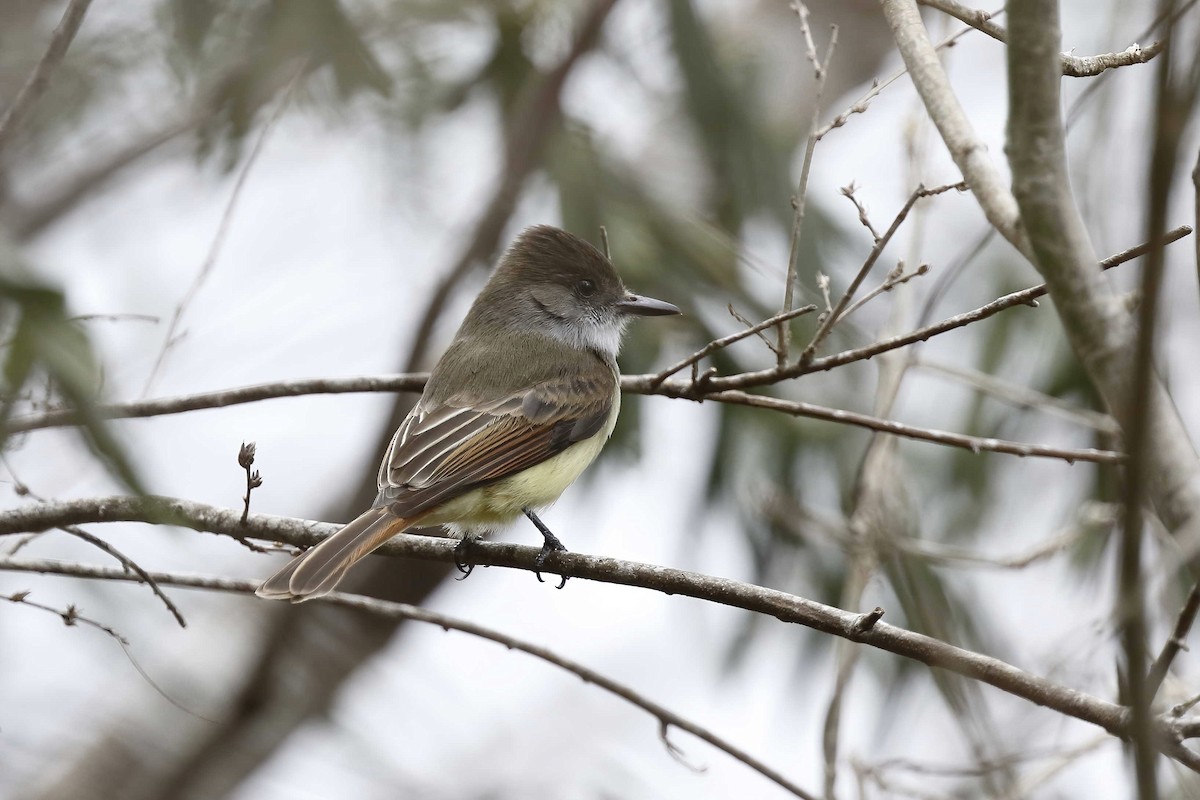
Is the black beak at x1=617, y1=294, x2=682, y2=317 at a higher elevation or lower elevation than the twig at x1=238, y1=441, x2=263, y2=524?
higher

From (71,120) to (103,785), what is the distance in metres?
3.87

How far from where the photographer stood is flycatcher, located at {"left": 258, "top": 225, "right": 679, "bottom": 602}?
385cm

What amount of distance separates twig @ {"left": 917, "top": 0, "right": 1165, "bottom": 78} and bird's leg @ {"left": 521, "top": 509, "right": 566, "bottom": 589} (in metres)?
1.70

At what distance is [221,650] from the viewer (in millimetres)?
7875

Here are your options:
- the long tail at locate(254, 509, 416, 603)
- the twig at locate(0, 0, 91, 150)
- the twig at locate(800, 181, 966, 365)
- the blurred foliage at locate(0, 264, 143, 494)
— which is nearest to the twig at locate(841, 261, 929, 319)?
the twig at locate(800, 181, 966, 365)

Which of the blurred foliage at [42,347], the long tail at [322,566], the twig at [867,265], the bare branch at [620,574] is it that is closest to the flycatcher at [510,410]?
the long tail at [322,566]

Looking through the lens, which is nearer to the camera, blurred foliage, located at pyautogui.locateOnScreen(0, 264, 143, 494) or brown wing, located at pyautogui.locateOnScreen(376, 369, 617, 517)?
blurred foliage, located at pyautogui.locateOnScreen(0, 264, 143, 494)

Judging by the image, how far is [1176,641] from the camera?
2.21 m

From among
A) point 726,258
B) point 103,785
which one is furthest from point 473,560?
point 103,785

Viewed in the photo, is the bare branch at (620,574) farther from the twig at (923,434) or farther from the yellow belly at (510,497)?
the twig at (923,434)

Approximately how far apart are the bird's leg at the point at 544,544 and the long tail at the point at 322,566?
0.46 metres

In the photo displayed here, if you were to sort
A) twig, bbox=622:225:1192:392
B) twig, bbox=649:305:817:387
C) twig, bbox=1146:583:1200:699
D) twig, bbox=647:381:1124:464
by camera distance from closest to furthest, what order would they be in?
twig, bbox=1146:583:1200:699
twig, bbox=622:225:1192:392
twig, bbox=649:305:817:387
twig, bbox=647:381:1124:464

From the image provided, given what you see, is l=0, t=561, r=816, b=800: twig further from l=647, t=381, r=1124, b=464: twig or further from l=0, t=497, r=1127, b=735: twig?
l=647, t=381, r=1124, b=464: twig

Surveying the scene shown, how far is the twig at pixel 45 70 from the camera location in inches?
115
